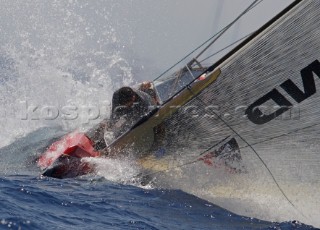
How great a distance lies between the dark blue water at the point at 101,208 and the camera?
6.51 metres

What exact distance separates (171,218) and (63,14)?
25.6 metres

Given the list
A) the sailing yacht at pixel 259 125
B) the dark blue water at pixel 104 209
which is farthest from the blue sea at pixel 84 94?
the sailing yacht at pixel 259 125

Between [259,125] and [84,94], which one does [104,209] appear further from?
[84,94]

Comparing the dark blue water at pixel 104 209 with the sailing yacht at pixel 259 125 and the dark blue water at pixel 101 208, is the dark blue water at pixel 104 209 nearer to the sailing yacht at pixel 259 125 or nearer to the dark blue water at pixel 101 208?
the dark blue water at pixel 101 208

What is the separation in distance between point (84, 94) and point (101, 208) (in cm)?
960

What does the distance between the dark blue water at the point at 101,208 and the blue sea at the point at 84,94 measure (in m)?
0.01

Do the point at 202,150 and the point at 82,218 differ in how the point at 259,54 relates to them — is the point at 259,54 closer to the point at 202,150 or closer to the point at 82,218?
the point at 202,150

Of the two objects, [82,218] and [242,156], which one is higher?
[242,156]

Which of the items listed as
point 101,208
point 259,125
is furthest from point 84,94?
point 259,125

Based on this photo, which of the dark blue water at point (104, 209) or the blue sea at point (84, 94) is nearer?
the dark blue water at point (104, 209)

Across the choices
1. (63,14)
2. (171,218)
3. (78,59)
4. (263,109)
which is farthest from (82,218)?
(63,14)

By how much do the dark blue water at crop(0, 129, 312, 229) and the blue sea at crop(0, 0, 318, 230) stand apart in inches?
0.5

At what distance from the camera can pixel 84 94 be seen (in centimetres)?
1653

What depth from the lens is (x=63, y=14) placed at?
31.2 m
